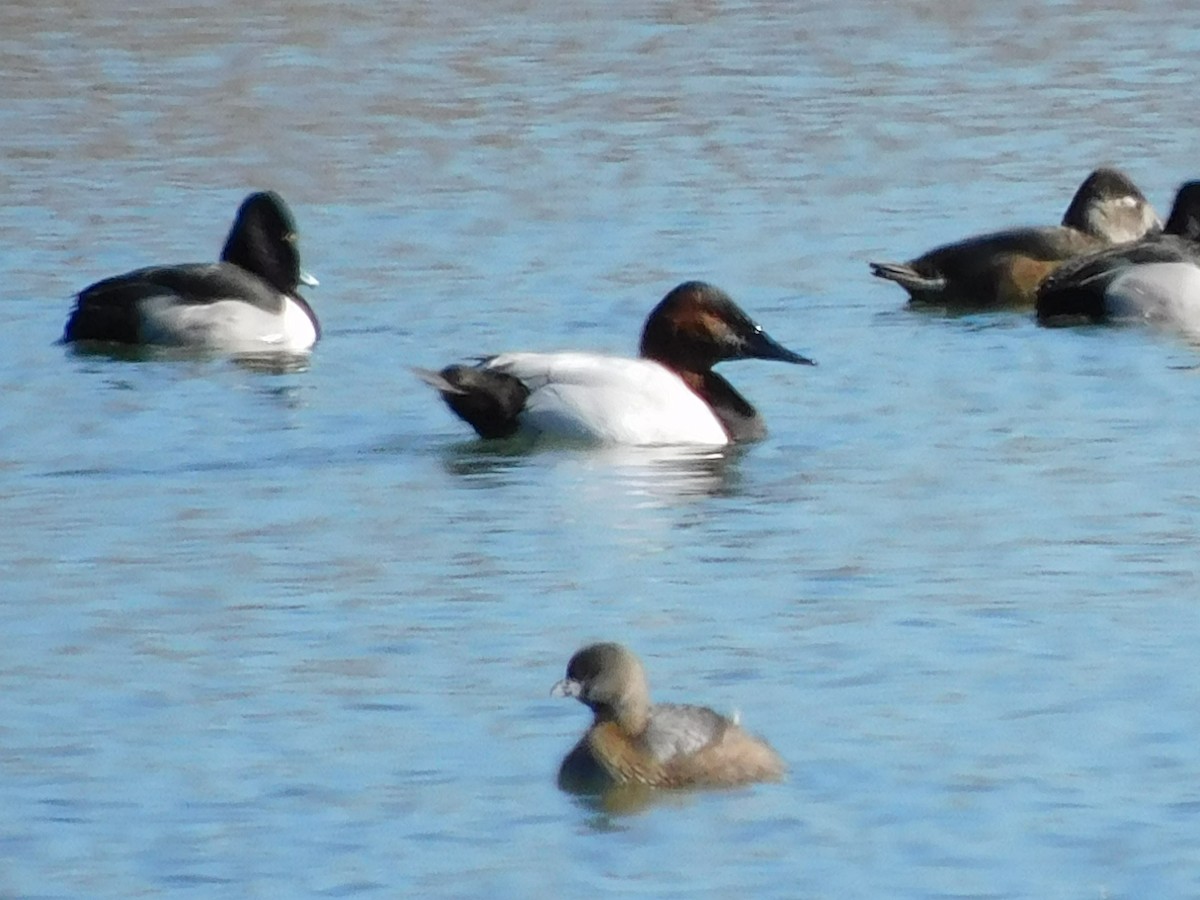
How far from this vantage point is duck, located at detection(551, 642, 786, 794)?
8.92 meters

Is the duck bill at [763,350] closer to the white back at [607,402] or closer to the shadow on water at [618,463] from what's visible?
the white back at [607,402]

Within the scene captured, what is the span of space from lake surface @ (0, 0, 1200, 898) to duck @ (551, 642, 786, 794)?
0.08m

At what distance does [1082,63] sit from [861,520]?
15590 mm

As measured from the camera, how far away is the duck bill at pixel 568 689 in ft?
29.8

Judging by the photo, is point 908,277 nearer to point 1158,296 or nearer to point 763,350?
point 1158,296

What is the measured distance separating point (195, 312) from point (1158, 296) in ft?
16.6

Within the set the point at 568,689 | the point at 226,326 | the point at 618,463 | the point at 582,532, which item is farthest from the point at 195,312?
the point at 568,689

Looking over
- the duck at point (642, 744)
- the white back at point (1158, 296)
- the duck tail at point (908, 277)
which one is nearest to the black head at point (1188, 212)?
the white back at point (1158, 296)

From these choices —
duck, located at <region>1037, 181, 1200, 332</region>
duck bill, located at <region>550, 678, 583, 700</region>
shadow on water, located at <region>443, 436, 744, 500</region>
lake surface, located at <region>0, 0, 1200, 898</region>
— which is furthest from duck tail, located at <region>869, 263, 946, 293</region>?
duck bill, located at <region>550, 678, 583, 700</region>

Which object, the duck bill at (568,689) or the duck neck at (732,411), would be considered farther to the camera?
the duck neck at (732,411)

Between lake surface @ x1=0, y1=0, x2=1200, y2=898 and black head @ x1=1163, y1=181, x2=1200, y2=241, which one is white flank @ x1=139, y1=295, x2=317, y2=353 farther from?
black head @ x1=1163, y1=181, x2=1200, y2=241

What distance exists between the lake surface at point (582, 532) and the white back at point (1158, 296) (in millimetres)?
312

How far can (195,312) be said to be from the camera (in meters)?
17.3

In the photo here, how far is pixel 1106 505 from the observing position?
12.6 metres
